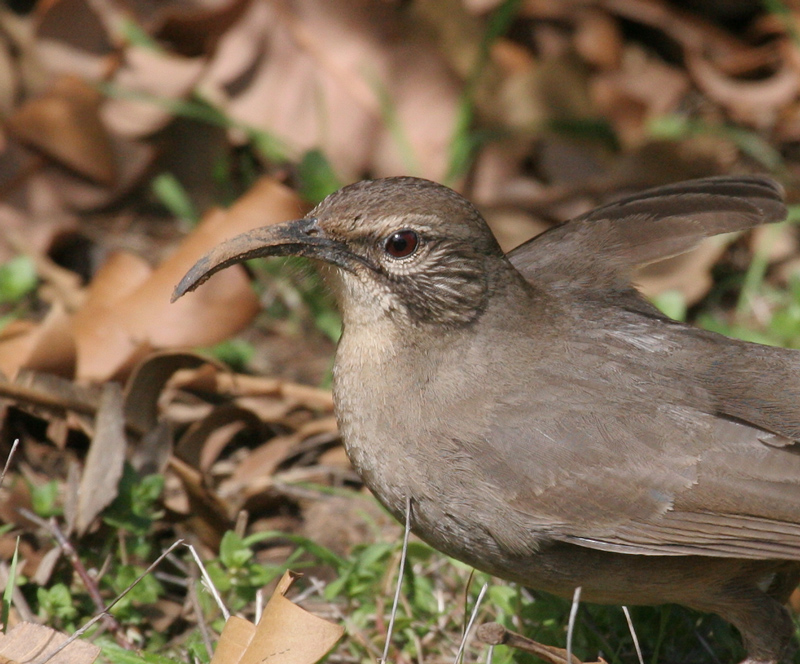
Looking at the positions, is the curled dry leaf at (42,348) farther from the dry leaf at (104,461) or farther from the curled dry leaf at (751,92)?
the curled dry leaf at (751,92)

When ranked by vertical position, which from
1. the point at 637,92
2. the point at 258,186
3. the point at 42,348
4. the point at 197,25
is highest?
the point at 197,25

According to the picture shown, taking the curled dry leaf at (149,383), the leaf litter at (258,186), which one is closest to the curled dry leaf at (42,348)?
the leaf litter at (258,186)

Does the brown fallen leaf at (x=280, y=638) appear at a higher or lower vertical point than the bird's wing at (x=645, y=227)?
lower

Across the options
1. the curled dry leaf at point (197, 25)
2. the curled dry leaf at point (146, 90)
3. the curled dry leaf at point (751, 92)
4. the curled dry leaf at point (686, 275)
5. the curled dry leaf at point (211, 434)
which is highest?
the curled dry leaf at point (197, 25)

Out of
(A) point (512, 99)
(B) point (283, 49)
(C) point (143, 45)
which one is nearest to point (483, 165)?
(A) point (512, 99)

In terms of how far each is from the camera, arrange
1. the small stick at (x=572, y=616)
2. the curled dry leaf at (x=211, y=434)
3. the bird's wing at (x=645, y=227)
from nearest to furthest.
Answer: the small stick at (x=572, y=616) < the bird's wing at (x=645, y=227) < the curled dry leaf at (x=211, y=434)

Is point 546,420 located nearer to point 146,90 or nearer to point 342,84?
point 342,84

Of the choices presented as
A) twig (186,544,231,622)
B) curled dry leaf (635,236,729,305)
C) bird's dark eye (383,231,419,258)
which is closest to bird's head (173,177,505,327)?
bird's dark eye (383,231,419,258)

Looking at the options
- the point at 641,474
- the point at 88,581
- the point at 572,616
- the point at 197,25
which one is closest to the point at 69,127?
the point at 197,25
